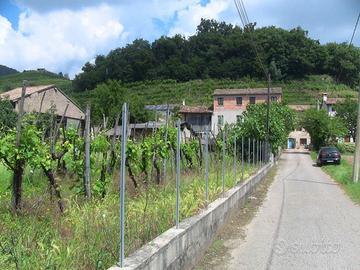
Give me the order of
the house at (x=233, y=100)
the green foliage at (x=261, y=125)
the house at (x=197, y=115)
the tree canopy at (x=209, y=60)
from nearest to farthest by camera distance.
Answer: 1. the green foliage at (x=261, y=125)
2. the house at (x=197, y=115)
3. the tree canopy at (x=209, y=60)
4. the house at (x=233, y=100)

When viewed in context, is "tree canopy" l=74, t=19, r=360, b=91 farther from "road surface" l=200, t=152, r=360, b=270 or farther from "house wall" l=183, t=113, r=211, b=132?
"road surface" l=200, t=152, r=360, b=270

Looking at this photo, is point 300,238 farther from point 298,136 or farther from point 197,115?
point 298,136

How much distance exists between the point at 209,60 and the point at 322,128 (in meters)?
38.3

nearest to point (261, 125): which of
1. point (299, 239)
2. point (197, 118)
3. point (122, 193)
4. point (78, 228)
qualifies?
point (299, 239)

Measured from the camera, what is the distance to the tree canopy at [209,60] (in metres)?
90.2

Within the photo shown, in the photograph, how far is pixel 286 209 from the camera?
571 inches

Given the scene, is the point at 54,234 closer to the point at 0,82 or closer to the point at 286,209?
the point at 286,209

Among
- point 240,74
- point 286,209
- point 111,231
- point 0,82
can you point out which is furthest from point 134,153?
point 240,74

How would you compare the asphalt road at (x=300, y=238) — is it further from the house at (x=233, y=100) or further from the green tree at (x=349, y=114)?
the house at (x=233, y=100)

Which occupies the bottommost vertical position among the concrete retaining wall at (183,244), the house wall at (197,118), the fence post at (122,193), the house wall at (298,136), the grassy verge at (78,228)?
the concrete retaining wall at (183,244)

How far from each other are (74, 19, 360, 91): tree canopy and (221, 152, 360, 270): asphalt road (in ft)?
216

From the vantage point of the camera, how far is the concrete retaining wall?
523 centimetres

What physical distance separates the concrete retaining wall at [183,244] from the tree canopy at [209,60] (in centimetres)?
7108

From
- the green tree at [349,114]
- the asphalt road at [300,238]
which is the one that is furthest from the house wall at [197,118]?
the asphalt road at [300,238]
